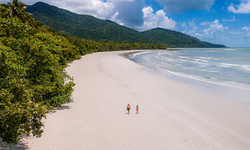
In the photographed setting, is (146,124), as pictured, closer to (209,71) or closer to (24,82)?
(24,82)

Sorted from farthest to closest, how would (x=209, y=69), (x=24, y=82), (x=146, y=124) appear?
(x=209, y=69), (x=146, y=124), (x=24, y=82)

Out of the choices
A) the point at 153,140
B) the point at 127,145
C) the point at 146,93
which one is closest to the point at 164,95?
the point at 146,93

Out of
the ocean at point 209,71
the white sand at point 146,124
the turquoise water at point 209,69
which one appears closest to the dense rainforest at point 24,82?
the white sand at point 146,124

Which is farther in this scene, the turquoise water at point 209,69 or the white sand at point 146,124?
the turquoise water at point 209,69

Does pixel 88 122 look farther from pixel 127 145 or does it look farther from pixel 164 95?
pixel 164 95

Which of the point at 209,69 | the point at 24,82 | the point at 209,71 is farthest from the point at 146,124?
the point at 209,69

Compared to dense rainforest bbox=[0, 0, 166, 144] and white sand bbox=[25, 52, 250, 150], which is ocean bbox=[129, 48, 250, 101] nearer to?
white sand bbox=[25, 52, 250, 150]

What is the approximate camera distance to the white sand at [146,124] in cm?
770

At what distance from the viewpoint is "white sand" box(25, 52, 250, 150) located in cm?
770

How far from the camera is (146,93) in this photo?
15797mm

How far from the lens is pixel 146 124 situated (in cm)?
952

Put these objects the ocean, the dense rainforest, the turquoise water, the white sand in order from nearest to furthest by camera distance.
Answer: the dense rainforest
the white sand
the ocean
the turquoise water

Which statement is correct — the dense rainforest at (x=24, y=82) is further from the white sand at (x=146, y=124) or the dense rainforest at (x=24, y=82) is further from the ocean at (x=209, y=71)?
the ocean at (x=209, y=71)

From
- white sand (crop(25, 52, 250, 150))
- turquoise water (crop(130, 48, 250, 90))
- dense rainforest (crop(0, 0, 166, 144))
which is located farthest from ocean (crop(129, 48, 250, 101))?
dense rainforest (crop(0, 0, 166, 144))
